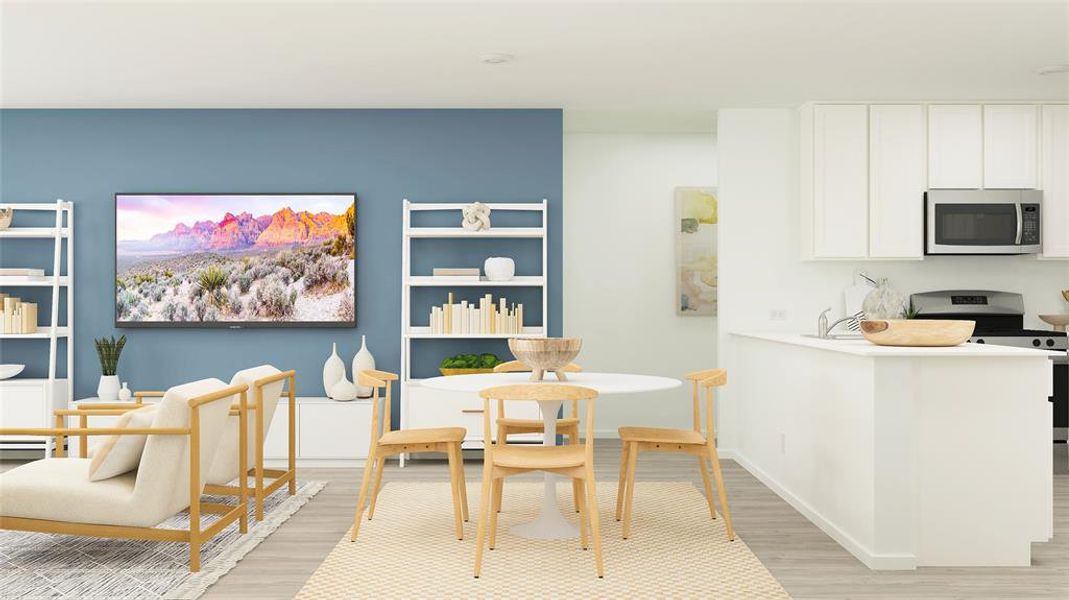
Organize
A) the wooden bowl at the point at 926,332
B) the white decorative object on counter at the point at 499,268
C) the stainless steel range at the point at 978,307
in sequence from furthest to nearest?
1. the stainless steel range at the point at 978,307
2. the white decorative object on counter at the point at 499,268
3. the wooden bowl at the point at 926,332

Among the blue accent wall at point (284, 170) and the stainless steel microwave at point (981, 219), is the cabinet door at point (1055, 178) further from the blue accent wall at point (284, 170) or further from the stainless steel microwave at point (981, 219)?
the blue accent wall at point (284, 170)

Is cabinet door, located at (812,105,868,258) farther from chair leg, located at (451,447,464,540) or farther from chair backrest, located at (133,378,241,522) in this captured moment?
chair backrest, located at (133,378,241,522)

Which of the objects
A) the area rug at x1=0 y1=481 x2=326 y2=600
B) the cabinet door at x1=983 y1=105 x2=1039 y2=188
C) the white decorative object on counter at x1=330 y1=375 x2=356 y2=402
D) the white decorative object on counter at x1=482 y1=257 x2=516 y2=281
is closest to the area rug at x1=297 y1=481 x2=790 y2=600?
the area rug at x1=0 y1=481 x2=326 y2=600

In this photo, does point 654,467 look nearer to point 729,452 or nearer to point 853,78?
point 729,452

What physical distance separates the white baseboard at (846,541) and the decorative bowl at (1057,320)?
7.99 ft

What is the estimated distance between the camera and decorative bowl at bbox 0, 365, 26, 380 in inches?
233

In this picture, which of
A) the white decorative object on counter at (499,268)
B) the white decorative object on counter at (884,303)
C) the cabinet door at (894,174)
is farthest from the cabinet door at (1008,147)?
the white decorative object on counter at (499,268)

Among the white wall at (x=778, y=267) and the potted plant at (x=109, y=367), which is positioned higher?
the white wall at (x=778, y=267)

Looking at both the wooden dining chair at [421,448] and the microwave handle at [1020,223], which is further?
the microwave handle at [1020,223]

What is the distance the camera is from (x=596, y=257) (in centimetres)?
726

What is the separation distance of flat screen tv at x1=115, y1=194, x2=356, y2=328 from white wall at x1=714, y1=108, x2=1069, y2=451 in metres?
2.79

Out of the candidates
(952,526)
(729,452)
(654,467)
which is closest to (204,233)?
(654,467)

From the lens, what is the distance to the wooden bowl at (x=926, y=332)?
3734mm

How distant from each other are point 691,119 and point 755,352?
7.03 ft
